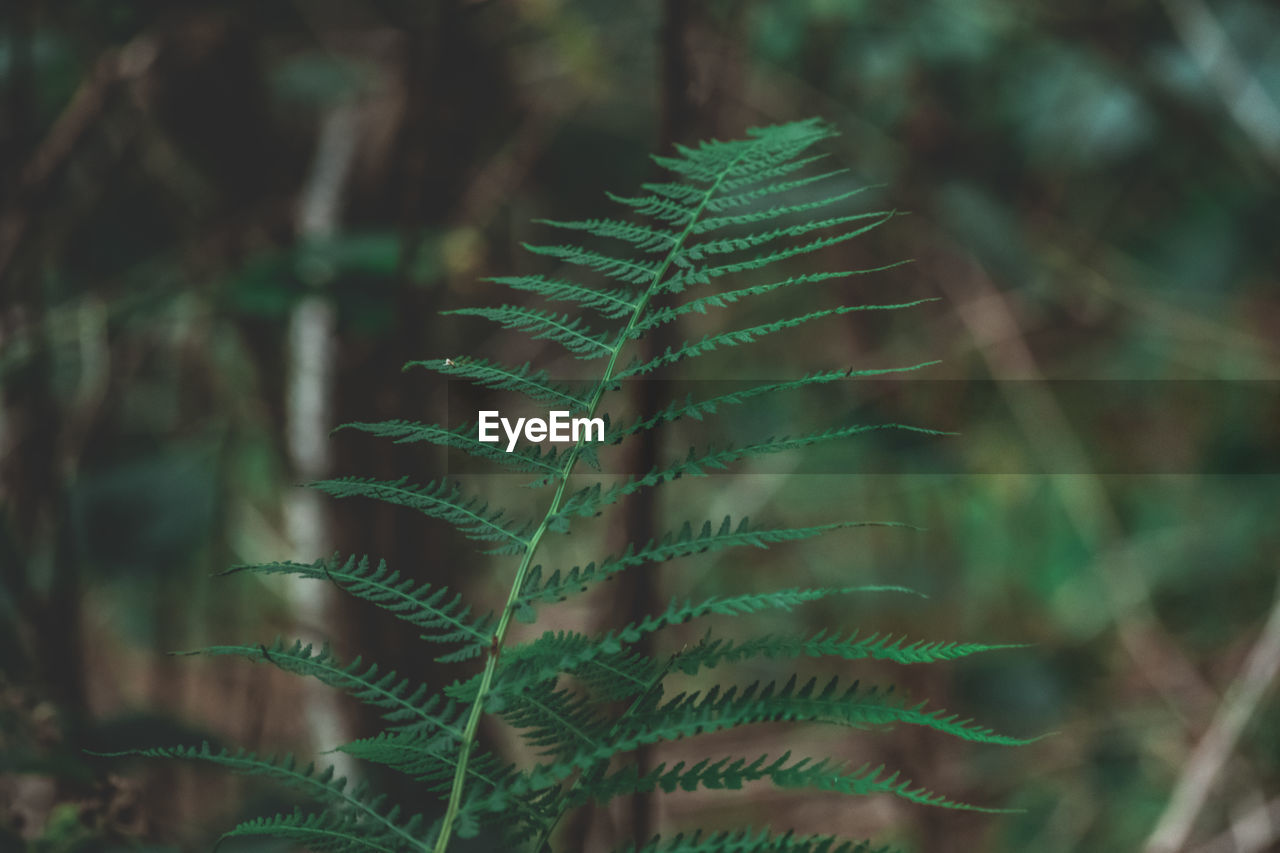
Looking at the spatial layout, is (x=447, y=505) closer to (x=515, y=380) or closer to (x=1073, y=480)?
(x=515, y=380)

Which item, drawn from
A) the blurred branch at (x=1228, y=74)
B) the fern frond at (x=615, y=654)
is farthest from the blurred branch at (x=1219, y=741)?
the fern frond at (x=615, y=654)

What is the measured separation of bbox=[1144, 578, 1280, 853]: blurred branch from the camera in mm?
1249

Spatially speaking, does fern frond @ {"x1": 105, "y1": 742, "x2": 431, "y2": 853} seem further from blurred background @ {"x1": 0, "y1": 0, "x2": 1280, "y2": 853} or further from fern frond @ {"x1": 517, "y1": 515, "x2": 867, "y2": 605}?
blurred background @ {"x1": 0, "y1": 0, "x2": 1280, "y2": 853}

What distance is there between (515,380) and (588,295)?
5 centimetres

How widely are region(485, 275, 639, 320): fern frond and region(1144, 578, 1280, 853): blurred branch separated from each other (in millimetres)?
1175

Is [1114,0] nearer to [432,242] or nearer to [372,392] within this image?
[432,242]

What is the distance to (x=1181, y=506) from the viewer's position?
164 centimetres

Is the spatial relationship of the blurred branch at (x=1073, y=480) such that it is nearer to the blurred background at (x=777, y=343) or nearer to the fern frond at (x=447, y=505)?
the blurred background at (x=777, y=343)

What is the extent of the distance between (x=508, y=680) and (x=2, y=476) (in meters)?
1.09

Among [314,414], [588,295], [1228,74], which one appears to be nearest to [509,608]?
[588,295]

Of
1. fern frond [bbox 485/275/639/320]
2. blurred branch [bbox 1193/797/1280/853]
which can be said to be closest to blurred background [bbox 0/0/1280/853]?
blurred branch [bbox 1193/797/1280/853]

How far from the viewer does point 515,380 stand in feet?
1.39

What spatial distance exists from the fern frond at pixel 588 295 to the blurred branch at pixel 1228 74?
4.89ft

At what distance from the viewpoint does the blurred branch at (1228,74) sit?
1.54 m
